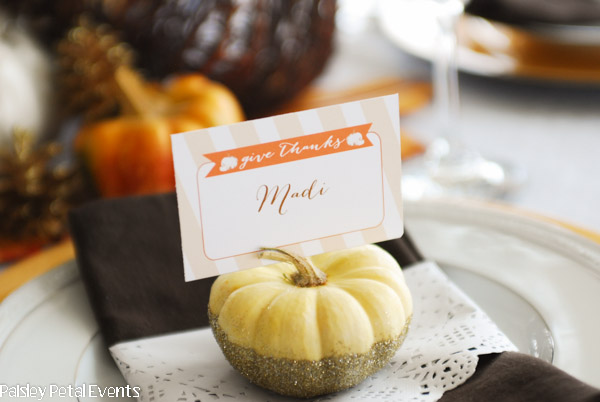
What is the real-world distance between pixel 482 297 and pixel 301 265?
265 millimetres

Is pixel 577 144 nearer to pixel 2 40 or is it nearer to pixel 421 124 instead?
pixel 421 124

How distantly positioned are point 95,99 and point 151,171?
20cm

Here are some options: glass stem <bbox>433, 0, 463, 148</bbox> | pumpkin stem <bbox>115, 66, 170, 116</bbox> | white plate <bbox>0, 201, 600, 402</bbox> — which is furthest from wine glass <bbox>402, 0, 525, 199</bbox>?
pumpkin stem <bbox>115, 66, 170, 116</bbox>

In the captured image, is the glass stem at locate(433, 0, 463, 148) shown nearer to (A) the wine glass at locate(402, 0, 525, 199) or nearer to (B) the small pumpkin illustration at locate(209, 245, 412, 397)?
(A) the wine glass at locate(402, 0, 525, 199)

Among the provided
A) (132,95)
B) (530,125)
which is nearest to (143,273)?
(132,95)

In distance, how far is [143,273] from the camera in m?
0.83

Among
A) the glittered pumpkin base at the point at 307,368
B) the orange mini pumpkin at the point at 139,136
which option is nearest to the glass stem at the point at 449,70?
the orange mini pumpkin at the point at 139,136

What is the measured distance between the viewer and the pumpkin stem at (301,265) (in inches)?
24.7

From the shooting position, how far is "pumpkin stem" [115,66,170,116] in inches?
49.3

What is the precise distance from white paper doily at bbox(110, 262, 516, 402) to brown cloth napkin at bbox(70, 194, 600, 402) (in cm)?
2

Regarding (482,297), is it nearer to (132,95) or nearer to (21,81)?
(132,95)

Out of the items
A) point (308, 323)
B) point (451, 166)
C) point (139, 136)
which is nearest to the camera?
point (308, 323)

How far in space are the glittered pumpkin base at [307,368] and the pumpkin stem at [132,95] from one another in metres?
0.72

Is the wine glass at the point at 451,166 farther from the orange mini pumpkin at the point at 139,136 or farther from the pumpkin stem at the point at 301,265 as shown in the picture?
the pumpkin stem at the point at 301,265
